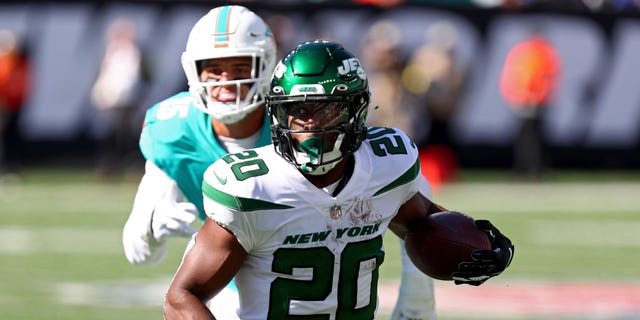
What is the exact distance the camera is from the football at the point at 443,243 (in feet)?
13.6

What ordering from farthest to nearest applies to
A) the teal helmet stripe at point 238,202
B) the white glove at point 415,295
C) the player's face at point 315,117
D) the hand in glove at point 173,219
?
the white glove at point 415,295, the hand in glove at point 173,219, the player's face at point 315,117, the teal helmet stripe at point 238,202

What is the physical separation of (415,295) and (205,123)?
1.08 metres

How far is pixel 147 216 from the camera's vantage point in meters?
4.93

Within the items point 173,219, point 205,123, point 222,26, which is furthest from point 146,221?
point 222,26

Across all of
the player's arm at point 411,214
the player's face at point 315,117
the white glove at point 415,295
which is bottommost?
the white glove at point 415,295

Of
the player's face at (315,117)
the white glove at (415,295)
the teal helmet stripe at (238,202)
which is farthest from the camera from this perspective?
the white glove at (415,295)

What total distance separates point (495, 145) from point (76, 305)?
9376 millimetres

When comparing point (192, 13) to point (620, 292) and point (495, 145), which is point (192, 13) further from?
point (620, 292)

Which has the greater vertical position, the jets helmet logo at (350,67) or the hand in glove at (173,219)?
the jets helmet logo at (350,67)

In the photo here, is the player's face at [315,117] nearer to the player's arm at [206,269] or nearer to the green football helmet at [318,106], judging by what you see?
the green football helmet at [318,106]

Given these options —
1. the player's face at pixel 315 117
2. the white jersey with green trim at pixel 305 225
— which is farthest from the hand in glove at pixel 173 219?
the player's face at pixel 315 117

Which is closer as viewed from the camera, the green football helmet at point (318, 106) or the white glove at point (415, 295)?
the green football helmet at point (318, 106)

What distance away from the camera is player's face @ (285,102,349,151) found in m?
3.87

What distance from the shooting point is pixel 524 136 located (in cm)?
1552
